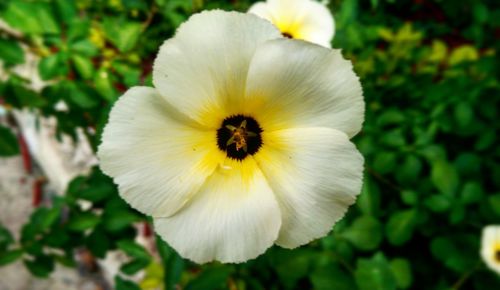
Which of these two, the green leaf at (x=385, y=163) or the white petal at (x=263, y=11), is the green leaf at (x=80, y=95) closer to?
the white petal at (x=263, y=11)

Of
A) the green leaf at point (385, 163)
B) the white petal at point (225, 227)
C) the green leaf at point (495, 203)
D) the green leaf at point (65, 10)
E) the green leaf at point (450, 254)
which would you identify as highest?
the green leaf at point (65, 10)

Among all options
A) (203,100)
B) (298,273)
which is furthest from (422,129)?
(203,100)

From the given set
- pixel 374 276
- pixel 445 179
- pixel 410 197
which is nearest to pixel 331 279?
pixel 374 276

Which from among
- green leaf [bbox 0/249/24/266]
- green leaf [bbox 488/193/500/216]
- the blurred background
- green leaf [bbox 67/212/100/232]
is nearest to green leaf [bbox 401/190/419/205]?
the blurred background

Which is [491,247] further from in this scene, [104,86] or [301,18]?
[104,86]

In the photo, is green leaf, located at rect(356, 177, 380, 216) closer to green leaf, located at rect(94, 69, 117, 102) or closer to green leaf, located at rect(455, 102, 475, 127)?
green leaf, located at rect(455, 102, 475, 127)

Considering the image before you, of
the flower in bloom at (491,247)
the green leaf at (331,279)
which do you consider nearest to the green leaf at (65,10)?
the green leaf at (331,279)
